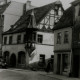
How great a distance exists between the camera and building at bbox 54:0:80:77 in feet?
103

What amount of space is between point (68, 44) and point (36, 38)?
40.1 ft

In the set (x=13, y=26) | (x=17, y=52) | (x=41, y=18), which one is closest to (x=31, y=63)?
(x=17, y=52)

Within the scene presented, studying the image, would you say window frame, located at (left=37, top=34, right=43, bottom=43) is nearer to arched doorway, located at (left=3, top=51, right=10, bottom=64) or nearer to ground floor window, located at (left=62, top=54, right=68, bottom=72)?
arched doorway, located at (left=3, top=51, right=10, bottom=64)

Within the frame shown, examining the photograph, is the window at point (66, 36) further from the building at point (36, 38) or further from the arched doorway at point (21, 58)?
the arched doorway at point (21, 58)

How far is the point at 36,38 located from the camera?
44.4 m

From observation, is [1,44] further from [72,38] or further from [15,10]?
[72,38]

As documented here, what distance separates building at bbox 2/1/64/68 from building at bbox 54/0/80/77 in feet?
27.7

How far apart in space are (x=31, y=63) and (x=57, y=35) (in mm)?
9800

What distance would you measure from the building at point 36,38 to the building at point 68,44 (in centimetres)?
845

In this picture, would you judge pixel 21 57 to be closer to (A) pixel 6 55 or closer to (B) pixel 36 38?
(B) pixel 36 38

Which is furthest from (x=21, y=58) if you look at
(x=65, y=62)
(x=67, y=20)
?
(x=67, y=20)

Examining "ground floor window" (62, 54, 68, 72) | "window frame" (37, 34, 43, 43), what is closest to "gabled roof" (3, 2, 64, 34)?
"window frame" (37, 34, 43, 43)

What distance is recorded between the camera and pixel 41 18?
148ft

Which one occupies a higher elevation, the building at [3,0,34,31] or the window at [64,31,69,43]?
the building at [3,0,34,31]
